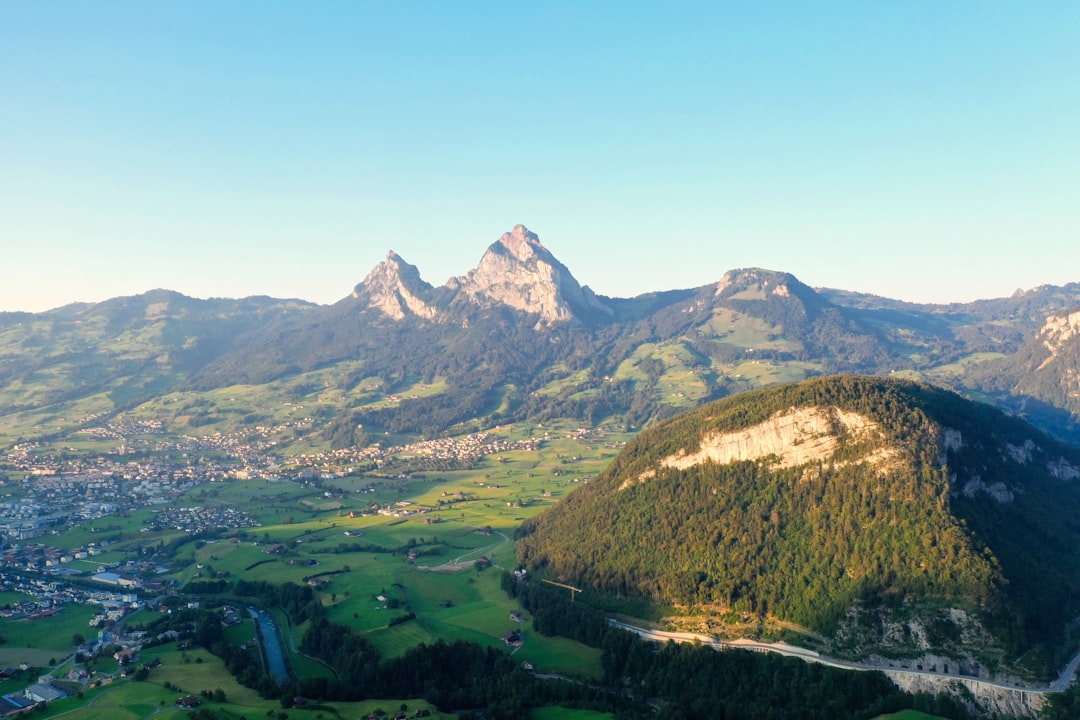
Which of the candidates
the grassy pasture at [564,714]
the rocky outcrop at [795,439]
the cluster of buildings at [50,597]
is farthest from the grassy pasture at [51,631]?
the rocky outcrop at [795,439]

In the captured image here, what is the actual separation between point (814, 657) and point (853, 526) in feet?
80.7

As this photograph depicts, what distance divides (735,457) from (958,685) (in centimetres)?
5668

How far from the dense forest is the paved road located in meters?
4.37

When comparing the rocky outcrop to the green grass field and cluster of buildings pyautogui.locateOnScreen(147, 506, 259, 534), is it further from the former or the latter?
cluster of buildings pyautogui.locateOnScreen(147, 506, 259, 534)

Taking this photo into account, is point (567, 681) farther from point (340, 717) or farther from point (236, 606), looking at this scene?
point (236, 606)

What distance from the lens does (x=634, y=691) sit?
9488 centimetres

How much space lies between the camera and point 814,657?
93688 millimetres

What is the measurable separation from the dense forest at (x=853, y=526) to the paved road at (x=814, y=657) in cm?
437

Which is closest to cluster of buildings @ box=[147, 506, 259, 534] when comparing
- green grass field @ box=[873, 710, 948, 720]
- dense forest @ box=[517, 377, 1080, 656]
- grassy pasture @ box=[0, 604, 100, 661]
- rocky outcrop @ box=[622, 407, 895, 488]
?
grassy pasture @ box=[0, 604, 100, 661]

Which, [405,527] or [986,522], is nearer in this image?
[986,522]

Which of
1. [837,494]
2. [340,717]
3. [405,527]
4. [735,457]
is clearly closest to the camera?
[340,717]

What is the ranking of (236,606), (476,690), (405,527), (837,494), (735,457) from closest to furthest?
(476,690) → (837,494) → (236,606) → (735,457) → (405,527)

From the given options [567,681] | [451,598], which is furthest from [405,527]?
[567,681]

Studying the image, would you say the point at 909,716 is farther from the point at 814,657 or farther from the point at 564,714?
the point at 564,714
